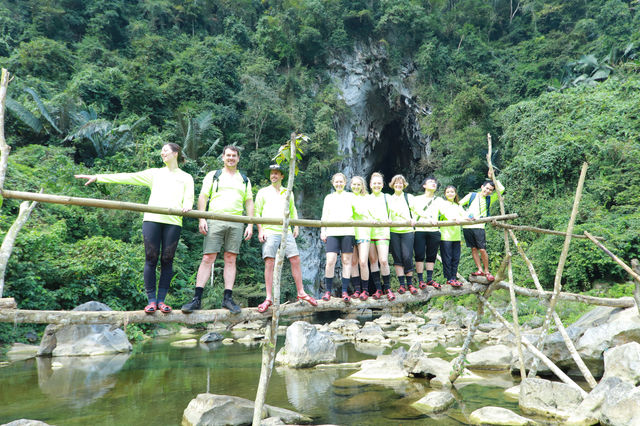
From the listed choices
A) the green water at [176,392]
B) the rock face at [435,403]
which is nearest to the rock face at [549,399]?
the green water at [176,392]

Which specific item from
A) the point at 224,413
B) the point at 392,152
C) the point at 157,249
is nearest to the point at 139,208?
the point at 157,249

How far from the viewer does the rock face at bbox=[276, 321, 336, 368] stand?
8.17 m

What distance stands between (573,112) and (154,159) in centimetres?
1874

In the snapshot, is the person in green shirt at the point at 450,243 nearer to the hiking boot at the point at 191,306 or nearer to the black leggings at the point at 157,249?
the hiking boot at the point at 191,306

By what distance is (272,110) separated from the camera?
23.0m

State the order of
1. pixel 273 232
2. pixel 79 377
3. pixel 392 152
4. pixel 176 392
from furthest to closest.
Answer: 1. pixel 392 152
2. pixel 79 377
3. pixel 176 392
4. pixel 273 232

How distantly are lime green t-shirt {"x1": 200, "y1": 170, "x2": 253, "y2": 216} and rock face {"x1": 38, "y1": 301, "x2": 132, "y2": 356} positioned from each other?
628 cm

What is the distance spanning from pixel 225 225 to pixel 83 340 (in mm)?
7433

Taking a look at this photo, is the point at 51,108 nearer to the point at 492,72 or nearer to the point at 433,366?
the point at 433,366

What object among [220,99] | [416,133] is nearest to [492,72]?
[416,133]

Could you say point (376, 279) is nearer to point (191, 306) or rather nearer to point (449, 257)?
point (449, 257)

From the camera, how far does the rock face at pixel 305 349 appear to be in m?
8.17

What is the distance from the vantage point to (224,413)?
183 inches

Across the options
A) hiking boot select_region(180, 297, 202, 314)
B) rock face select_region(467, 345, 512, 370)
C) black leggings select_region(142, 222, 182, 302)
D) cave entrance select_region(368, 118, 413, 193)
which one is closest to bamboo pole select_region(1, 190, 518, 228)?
black leggings select_region(142, 222, 182, 302)
